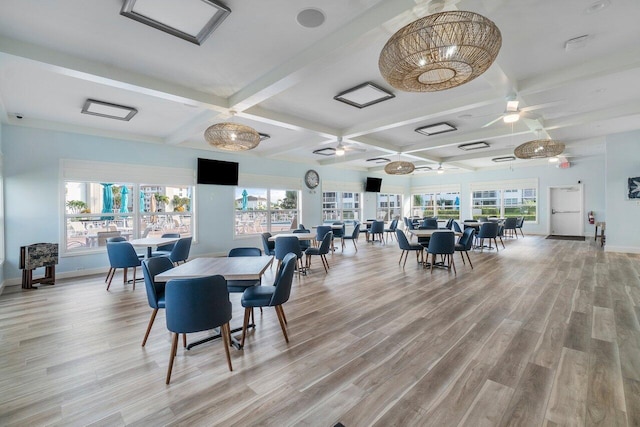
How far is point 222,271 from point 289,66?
2.36 metres

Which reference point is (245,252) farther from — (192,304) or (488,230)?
(488,230)

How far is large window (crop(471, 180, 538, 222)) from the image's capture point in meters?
11.6

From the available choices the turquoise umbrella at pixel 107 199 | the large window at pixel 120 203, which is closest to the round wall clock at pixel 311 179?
the large window at pixel 120 203

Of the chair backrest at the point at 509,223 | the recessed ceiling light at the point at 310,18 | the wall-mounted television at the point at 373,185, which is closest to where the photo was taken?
the recessed ceiling light at the point at 310,18

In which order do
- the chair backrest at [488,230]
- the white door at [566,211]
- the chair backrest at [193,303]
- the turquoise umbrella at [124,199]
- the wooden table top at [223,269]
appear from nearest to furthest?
the chair backrest at [193,303], the wooden table top at [223,269], the turquoise umbrella at [124,199], the chair backrest at [488,230], the white door at [566,211]

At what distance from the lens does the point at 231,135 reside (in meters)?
3.52

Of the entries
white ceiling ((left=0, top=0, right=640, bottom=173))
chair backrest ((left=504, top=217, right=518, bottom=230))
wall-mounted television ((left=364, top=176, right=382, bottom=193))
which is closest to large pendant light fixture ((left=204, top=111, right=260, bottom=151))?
white ceiling ((left=0, top=0, right=640, bottom=173))

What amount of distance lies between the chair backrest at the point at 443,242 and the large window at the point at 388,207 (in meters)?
7.66

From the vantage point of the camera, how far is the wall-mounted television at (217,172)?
287 inches

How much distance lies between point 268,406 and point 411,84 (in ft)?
8.39

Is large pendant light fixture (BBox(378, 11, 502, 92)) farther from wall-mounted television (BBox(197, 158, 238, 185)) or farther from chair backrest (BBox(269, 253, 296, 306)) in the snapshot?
wall-mounted television (BBox(197, 158, 238, 185))

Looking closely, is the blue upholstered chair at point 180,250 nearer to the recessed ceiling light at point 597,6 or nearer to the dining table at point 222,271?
the dining table at point 222,271

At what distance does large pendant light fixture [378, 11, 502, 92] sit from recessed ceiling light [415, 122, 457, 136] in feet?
13.8

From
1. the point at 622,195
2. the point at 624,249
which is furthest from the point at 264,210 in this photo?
the point at 624,249
